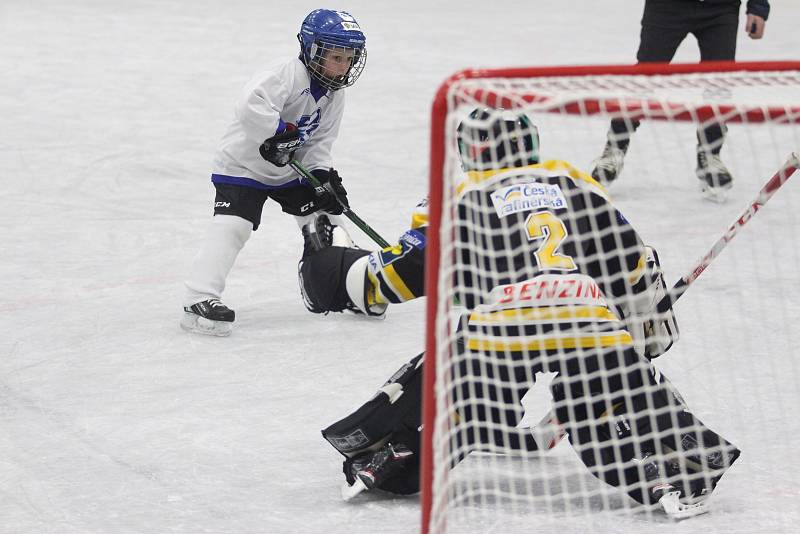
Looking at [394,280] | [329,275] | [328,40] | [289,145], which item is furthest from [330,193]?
[394,280]

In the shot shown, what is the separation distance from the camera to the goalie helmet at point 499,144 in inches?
107

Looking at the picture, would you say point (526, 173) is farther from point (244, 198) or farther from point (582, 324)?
point (244, 198)

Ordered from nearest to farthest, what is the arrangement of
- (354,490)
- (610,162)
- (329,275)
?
(329,275)
(354,490)
(610,162)

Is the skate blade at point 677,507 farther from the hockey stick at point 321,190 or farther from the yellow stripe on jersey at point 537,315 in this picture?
the hockey stick at point 321,190

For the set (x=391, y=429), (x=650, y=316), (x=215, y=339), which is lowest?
(x=215, y=339)

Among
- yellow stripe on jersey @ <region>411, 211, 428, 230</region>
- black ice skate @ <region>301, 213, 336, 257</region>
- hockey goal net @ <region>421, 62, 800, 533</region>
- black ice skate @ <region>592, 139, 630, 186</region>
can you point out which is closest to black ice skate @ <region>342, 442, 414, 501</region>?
hockey goal net @ <region>421, 62, 800, 533</region>

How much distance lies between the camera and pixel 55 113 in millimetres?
6848

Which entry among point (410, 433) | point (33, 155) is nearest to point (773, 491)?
point (410, 433)

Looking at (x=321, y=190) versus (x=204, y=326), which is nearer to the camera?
(x=204, y=326)

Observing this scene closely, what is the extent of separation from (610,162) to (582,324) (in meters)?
3.04

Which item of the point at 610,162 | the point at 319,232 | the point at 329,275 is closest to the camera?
the point at 329,275

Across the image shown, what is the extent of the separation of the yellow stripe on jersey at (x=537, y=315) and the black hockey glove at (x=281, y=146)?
4.77ft

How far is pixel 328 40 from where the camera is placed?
390 cm

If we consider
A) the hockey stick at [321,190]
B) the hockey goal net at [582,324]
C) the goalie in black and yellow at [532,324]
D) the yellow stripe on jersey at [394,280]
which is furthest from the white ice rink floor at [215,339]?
the yellow stripe on jersey at [394,280]
